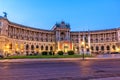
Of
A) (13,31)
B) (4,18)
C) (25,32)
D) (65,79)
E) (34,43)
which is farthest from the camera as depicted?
(34,43)

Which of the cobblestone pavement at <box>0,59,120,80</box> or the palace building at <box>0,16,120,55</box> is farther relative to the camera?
the palace building at <box>0,16,120,55</box>

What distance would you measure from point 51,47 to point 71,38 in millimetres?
18094

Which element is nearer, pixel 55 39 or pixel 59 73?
pixel 59 73

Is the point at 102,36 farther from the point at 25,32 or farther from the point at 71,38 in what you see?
the point at 25,32

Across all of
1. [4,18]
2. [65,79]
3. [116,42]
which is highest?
[4,18]

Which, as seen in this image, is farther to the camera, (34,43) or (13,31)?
(34,43)

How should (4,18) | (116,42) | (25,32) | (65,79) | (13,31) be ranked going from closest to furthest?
(65,79)
(4,18)
(13,31)
(25,32)
(116,42)

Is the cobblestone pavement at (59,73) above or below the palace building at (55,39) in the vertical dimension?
below

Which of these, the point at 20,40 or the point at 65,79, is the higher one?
the point at 20,40

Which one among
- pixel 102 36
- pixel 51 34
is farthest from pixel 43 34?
pixel 102 36

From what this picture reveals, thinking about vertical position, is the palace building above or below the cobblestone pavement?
above

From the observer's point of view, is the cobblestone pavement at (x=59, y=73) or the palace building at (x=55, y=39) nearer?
the cobblestone pavement at (x=59, y=73)

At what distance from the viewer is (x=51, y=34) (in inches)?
6063

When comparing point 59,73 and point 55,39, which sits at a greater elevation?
point 55,39
